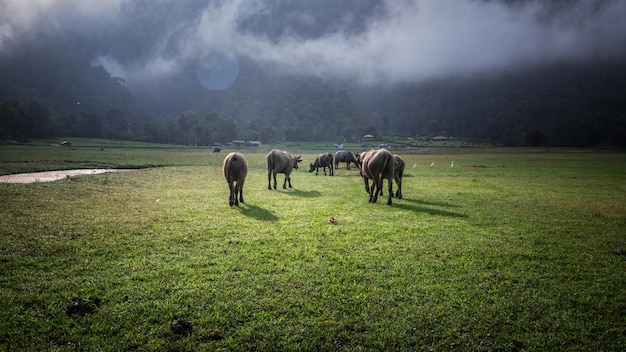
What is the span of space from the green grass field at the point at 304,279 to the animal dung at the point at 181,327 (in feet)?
0.25

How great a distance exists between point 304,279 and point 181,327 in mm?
2236

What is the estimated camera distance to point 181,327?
416 centimetres

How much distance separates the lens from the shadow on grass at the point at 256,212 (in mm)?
10305

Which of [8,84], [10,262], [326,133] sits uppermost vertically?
[8,84]

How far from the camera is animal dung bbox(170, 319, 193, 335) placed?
162 inches

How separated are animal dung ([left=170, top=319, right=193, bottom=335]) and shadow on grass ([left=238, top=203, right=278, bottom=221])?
19.2ft

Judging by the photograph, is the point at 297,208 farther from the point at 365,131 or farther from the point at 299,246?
the point at 365,131

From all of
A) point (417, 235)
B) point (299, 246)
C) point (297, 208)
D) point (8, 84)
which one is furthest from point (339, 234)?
point (8, 84)

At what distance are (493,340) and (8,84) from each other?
221 meters

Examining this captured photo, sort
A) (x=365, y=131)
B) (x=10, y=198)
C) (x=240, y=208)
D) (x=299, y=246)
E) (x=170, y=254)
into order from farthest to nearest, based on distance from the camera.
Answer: (x=365, y=131), (x=240, y=208), (x=10, y=198), (x=299, y=246), (x=170, y=254)

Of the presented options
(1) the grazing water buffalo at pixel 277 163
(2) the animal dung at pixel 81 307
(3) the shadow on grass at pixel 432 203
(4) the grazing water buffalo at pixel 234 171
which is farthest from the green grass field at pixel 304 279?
(1) the grazing water buffalo at pixel 277 163

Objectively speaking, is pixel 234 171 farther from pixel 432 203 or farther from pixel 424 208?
pixel 432 203

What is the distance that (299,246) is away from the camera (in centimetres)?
743

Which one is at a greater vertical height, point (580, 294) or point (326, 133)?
point (326, 133)
